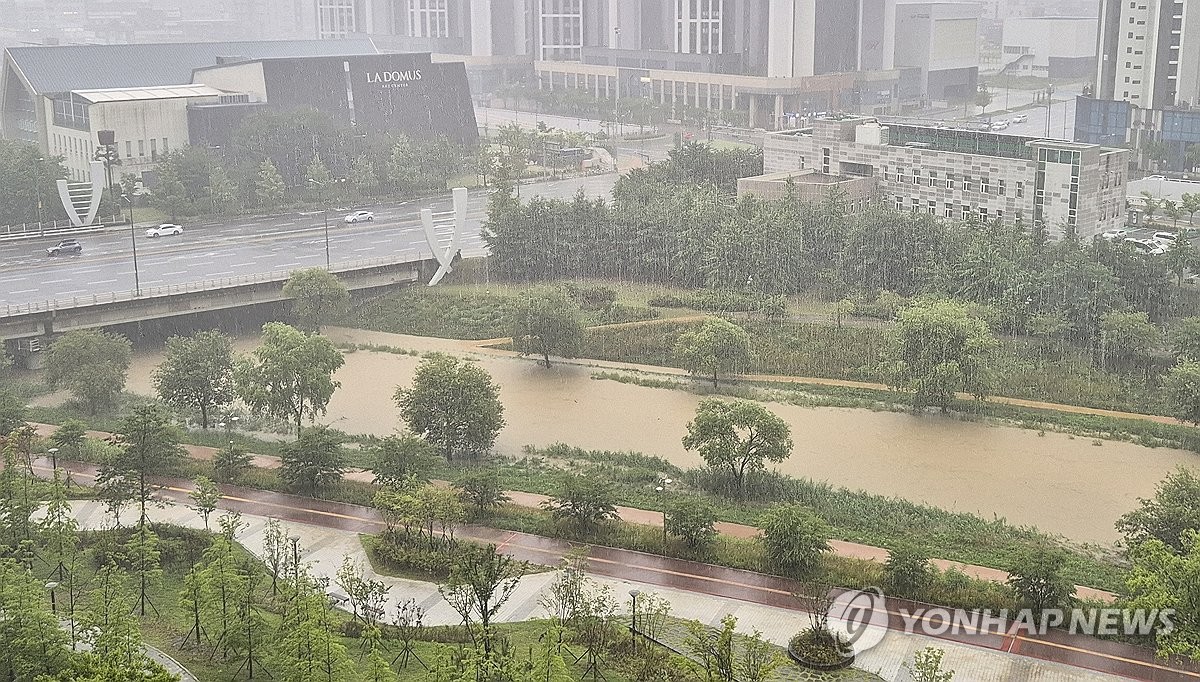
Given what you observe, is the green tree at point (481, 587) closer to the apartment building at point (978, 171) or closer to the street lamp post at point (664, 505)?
the street lamp post at point (664, 505)

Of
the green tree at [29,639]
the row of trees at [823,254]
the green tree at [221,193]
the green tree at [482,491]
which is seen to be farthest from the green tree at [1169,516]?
the green tree at [221,193]

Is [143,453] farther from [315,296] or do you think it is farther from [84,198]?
[84,198]

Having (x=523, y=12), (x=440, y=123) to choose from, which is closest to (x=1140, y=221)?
(x=440, y=123)

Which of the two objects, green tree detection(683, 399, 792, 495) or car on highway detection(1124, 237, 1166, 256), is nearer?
green tree detection(683, 399, 792, 495)

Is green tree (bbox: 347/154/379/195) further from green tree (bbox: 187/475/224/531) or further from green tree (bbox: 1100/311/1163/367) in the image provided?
green tree (bbox: 187/475/224/531)

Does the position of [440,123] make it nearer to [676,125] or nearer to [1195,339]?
[676,125]

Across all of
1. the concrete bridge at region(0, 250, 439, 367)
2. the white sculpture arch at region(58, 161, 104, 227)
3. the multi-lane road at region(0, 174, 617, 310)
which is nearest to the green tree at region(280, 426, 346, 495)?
the concrete bridge at region(0, 250, 439, 367)

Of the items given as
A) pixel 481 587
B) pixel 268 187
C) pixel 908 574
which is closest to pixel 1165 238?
pixel 908 574

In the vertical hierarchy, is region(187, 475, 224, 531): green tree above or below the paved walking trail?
above
